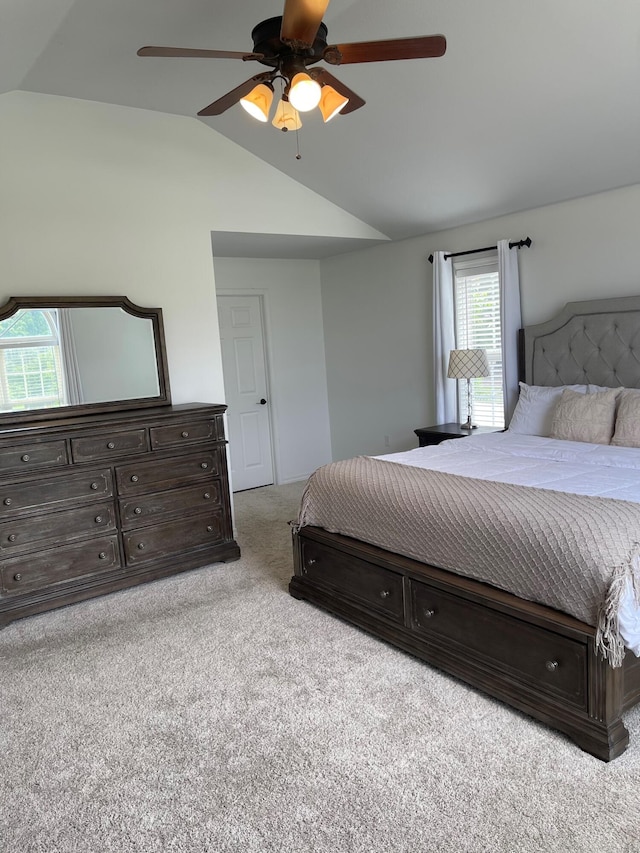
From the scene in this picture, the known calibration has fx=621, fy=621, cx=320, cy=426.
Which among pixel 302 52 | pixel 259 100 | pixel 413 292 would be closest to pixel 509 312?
pixel 413 292

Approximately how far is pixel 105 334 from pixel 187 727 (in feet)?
9.08

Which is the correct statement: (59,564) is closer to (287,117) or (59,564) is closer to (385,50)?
(287,117)

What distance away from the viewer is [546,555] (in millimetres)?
2316

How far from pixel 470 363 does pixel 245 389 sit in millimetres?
2518

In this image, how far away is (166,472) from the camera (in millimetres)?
4145

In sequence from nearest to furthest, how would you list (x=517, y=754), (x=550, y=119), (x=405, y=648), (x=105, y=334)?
(x=517, y=754) < (x=405, y=648) < (x=550, y=119) < (x=105, y=334)

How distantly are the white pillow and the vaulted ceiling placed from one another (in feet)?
4.55

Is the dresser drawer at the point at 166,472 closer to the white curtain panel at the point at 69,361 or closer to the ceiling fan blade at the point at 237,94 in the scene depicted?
the white curtain panel at the point at 69,361

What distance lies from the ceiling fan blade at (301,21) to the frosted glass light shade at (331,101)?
0.36 meters

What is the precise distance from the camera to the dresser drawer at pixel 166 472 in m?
3.99

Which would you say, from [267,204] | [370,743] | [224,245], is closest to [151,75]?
[267,204]

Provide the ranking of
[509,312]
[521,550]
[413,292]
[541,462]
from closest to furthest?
1. [521,550]
2. [541,462]
3. [509,312]
4. [413,292]

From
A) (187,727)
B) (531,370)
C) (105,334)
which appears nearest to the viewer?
(187,727)

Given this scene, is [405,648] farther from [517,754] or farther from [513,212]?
[513,212]
